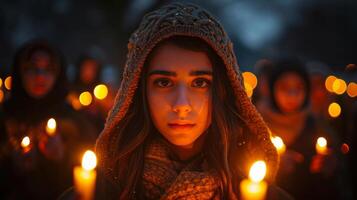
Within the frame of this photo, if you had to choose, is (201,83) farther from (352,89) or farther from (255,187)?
(352,89)

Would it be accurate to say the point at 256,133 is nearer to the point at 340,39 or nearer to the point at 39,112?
the point at 39,112

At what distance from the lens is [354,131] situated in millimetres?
4926

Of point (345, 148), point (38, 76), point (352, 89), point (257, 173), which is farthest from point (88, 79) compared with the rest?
point (257, 173)

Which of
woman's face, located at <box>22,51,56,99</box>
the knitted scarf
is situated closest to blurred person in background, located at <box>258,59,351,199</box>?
the knitted scarf

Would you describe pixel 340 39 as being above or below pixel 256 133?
above

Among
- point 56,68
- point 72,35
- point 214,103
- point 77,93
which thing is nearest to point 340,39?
point 72,35

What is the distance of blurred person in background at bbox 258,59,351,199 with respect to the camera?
3.91 meters

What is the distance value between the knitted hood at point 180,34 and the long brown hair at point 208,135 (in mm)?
58

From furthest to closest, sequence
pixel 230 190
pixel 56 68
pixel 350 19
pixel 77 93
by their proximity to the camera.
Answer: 1. pixel 350 19
2. pixel 77 93
3. pixel 56 68
4. pixel 230 190

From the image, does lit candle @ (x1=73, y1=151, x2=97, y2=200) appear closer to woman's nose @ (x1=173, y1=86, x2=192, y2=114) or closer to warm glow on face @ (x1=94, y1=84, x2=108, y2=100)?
woman's nose @ (x1=173, y1=86, x2=192, y2=114)

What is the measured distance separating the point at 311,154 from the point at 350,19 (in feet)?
72.7

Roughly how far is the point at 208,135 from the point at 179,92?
0.40 meters

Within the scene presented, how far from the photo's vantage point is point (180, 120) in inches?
93.4

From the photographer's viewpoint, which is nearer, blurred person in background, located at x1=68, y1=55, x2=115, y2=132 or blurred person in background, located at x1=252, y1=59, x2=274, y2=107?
blurred person in background, located at x1=252, y1=59, x2=274, y2=107
